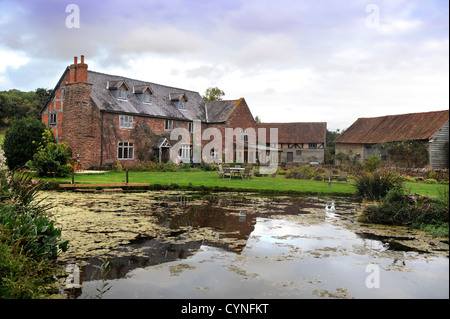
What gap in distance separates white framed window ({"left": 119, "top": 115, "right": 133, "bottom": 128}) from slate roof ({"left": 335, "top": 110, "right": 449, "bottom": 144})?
1030 inches

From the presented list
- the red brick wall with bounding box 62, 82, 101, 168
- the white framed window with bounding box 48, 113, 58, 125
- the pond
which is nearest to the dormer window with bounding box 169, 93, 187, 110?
the red brick wall with bounding box 62, 82, 101, 168

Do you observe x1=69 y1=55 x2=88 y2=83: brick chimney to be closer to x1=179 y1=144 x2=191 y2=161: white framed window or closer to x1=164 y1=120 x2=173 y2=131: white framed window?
x1=164 y1=120 x2=173 y2=131: white framed window

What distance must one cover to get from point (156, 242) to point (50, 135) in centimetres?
2348

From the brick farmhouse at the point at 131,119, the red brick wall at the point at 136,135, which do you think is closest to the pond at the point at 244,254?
the brick farmhouse at the point at 131,119

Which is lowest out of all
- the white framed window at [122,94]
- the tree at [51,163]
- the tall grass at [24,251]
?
the tall grass at [24,251]

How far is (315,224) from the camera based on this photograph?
427 inches

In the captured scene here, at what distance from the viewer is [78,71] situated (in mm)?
31453

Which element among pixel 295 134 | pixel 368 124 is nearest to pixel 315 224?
pixel 368 124

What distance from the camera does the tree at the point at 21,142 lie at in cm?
2762

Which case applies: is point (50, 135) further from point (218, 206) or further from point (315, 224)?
point (315, 224)

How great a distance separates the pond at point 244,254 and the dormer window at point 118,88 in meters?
24.3

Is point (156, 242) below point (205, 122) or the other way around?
below

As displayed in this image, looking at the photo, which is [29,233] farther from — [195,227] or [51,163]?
[51,163]

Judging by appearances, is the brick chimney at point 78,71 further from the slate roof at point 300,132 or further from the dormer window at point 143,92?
the slate roof at point 300,132
